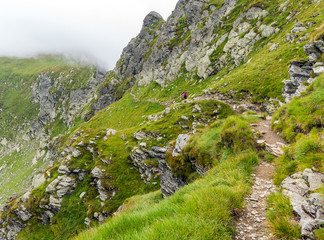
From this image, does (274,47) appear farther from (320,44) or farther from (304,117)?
(304,117)

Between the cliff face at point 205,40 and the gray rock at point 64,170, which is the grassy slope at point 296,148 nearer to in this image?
the gray rock at point 64,170

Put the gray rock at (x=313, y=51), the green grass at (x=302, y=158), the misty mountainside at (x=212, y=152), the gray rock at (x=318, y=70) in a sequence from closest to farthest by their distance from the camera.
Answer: the misty mountainside at (x=212, y=152), the green grass at (x=302, y=158), the gray rock at (x=318, y=70), the gray rock at (x=313, y=51)

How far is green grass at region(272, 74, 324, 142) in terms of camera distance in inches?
337

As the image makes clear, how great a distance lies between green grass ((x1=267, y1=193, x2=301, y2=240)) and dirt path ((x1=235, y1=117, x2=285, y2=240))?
237mm

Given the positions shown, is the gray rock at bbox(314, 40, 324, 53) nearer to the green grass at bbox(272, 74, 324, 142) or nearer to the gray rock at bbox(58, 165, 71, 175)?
the green grass at bbox(272, 74, 324, 142)

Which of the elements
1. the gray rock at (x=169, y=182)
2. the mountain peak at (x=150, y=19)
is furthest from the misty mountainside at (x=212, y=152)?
the mountain peak at (x=150, y=19)

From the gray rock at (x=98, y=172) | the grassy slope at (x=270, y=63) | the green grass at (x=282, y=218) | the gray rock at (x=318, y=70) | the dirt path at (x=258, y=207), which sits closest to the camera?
the green grass at (x=282, y=218)

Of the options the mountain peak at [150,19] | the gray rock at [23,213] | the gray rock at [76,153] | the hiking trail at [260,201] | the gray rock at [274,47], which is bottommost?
the gray rock at [23,213]

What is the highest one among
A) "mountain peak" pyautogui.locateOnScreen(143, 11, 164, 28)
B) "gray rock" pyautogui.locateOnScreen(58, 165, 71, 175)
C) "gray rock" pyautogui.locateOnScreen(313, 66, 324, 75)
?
"mountain peak" pyautogui.locateOnScreen(143, 11, 164, 28)

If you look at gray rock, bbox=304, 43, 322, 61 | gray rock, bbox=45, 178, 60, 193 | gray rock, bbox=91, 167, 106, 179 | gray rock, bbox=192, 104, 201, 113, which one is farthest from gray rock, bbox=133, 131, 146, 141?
gray rock, bbox=304, 43, 322, 61

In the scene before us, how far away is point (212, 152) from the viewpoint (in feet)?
39.1

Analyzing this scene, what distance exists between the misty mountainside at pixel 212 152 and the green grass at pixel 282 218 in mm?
26

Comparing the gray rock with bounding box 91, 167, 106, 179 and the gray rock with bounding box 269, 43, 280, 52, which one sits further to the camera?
the gray rock with bounding box 269, 43, 280, 52

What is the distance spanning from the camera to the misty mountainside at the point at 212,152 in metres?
4.85
